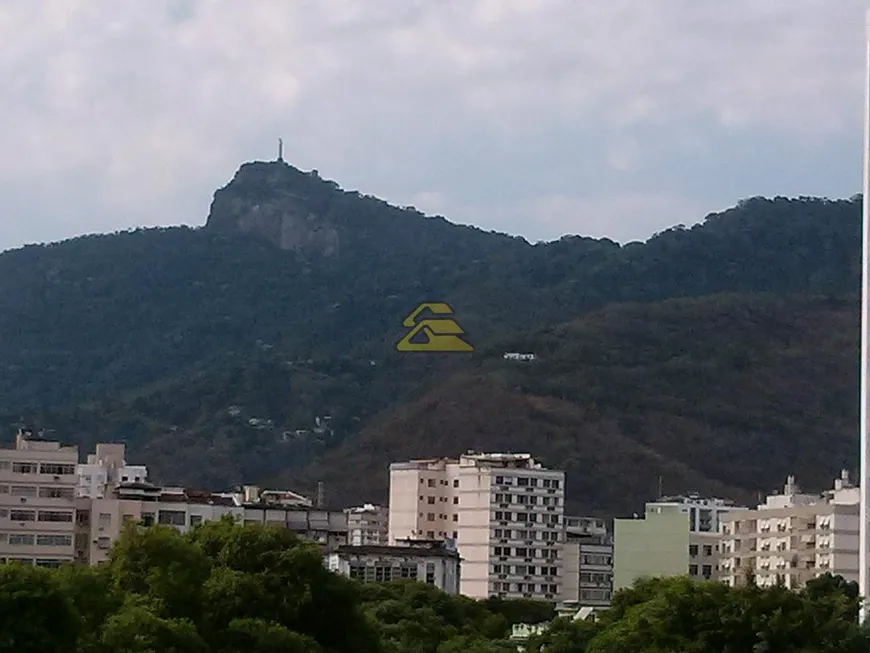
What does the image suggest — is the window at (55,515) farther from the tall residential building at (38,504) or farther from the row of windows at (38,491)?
the row of windows at (38,491)

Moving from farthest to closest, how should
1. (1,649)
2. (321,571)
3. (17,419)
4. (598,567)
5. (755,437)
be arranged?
(17,419), (755,437), (598,567), (321,571), (1,649)

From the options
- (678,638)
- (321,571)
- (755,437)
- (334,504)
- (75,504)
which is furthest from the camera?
(755,437)

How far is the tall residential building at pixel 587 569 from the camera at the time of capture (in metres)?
100

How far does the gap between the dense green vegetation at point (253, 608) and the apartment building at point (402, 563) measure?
40.7 m

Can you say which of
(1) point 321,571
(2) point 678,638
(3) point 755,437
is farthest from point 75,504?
(3) point 755,437

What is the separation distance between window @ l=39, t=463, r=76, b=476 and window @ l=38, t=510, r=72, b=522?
1.44m

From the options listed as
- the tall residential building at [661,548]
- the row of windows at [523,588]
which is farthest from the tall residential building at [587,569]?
the tall residential building at [661,548]

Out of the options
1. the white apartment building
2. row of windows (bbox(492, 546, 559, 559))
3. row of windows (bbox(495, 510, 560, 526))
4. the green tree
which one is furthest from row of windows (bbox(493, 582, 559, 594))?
the green tree

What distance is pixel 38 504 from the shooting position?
66.5 meters

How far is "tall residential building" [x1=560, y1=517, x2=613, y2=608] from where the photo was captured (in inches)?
3954

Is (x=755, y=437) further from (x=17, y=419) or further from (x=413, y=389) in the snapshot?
(x=17, y=419)

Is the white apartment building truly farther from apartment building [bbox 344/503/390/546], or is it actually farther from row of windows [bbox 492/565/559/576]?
row of windows [bbox 492/565/559/576]

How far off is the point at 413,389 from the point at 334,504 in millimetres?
39451

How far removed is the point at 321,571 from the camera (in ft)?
124
